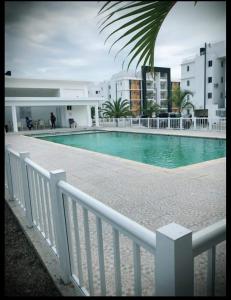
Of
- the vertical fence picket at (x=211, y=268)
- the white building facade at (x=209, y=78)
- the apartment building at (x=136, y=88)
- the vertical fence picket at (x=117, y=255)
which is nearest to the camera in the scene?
the vertical fence picket at (x=211, y=268)

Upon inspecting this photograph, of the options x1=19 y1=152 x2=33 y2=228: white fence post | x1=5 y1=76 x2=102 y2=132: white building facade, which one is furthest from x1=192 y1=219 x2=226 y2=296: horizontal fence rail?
x1=5 y1=76 x2=102 y2=132: white building facade

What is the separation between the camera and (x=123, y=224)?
1157 mm

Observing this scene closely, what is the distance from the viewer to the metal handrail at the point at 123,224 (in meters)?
1.02

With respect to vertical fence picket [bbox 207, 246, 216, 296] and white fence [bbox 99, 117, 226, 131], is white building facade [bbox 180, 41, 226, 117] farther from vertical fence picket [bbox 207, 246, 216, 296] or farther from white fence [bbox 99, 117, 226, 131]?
vertical fence picket [bbox 207, 246, 216, 296]

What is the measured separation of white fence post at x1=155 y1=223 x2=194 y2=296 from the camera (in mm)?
856

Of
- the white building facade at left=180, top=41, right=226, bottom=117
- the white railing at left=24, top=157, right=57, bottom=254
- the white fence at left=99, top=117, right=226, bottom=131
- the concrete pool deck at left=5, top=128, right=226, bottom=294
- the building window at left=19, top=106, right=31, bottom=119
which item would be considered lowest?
the concrete pool deck at left=5, top=128, right=226, bottom=294

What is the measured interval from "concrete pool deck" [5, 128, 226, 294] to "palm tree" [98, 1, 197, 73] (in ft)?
5.52

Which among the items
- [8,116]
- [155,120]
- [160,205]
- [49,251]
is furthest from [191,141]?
[8,116]

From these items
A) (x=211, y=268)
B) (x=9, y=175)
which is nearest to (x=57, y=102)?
(x=9, y=175)

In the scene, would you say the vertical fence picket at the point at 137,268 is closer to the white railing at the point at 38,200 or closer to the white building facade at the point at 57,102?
the white railing at the point at 38,200

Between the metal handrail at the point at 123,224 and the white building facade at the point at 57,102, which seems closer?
the metal handrail at the point at 123,224

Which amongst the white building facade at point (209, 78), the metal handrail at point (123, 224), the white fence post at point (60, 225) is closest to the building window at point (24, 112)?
the white building facade at point (209, 78)

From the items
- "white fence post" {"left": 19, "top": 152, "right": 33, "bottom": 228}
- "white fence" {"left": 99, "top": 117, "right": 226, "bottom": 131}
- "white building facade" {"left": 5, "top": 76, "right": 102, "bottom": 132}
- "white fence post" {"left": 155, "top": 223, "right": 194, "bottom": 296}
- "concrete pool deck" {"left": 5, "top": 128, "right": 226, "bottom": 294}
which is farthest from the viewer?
"white building facade" {"left": 5, "top": 76, "right": 102, "bottom": 132}

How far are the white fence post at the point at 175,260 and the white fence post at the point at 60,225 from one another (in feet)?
3.94
